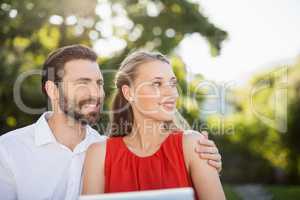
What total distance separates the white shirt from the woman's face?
45 centimetres

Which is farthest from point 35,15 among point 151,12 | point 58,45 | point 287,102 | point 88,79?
point 287,102

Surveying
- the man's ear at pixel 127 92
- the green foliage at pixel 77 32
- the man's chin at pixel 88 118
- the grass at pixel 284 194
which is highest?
the green foliage at pixel 77 32

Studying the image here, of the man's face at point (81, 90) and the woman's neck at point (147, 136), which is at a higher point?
the man's face at point (81, 90)

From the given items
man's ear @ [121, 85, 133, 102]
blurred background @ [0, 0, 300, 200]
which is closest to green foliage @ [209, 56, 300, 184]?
blurred background @ [0, 0, 300, 200]

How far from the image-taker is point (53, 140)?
9.10 ft

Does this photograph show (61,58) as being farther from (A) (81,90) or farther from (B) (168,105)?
(B) (168,105)

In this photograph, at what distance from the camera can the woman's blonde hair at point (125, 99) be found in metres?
2.71

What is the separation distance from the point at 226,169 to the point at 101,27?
803 centimetres

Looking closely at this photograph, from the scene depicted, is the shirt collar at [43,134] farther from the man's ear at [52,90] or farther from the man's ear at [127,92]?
the man's ear at [127,92]

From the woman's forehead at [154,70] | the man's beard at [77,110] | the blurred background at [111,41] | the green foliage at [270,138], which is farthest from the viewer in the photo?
the green foliage at [270,138]

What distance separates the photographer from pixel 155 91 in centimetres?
259

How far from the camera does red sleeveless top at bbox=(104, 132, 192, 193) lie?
2.52m

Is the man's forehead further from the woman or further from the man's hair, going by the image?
the woman

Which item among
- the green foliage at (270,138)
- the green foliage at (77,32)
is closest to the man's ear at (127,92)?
the green foliage at (77,32)
